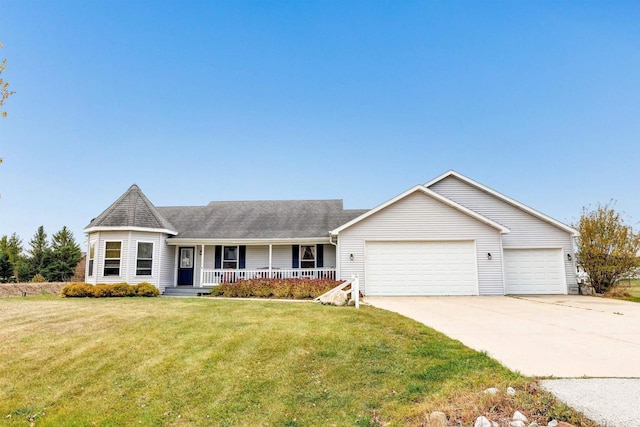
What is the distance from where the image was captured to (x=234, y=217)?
2073cm

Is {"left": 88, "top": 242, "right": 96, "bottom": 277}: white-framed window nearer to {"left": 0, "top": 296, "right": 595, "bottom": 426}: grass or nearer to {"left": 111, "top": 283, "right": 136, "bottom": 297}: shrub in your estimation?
{"left": 111, "top": 283, "right": 136, "bottom": 297}: shrub

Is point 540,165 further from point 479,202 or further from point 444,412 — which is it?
point 444,412

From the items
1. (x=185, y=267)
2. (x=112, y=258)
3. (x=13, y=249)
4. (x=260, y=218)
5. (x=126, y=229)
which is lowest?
(x=185, y=267)

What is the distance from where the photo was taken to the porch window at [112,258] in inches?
650

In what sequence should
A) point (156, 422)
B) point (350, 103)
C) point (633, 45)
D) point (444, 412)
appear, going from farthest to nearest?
point (350, 103), point (633, 45), point (156, 422), point (444, 412)

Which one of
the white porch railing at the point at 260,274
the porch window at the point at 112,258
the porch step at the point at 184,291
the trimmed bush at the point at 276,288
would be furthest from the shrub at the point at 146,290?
the white porch railing at the point at 260,274

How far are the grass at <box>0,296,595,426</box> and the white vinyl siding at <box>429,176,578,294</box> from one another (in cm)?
1203

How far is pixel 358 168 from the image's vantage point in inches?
1009

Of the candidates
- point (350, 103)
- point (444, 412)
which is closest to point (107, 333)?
point (444, 412)

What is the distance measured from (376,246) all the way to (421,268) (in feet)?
7.19

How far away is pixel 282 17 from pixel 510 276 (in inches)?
680

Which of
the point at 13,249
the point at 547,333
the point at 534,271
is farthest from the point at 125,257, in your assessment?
the point at 534,271

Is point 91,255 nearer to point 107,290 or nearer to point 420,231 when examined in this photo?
point 107,290

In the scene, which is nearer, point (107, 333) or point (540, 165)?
point (107, 333)
